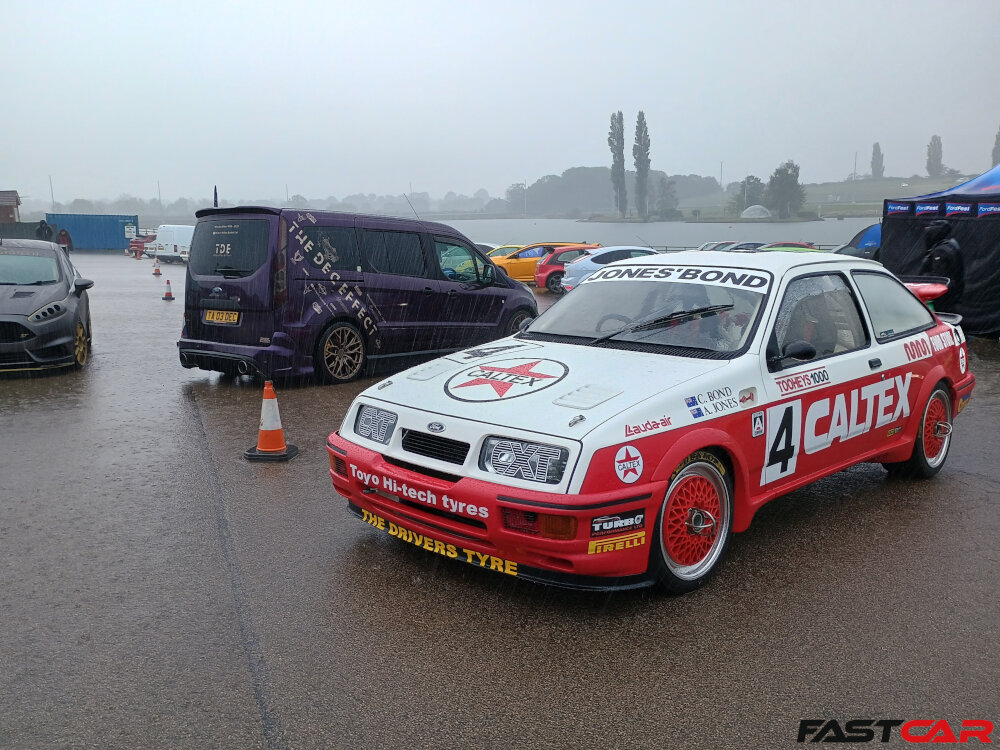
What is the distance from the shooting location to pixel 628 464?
3654 mm

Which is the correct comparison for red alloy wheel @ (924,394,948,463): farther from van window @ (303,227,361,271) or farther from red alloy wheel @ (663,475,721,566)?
van window @ (303,227,361,271)

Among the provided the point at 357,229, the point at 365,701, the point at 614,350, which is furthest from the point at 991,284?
the point at 365,701

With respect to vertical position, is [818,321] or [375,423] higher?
[818,321]

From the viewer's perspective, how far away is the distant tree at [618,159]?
4577 inches

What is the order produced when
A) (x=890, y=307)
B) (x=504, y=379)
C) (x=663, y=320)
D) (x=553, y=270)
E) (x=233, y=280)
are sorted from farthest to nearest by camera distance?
(x=553, y=270)
(x=233, y=280)
(x=890, y=307)
(x=663, y=320)
(x=504, y=379)

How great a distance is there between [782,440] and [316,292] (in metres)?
5.83

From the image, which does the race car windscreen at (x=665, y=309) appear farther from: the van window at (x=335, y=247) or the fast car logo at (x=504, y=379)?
the van window at (x=335, y=247)

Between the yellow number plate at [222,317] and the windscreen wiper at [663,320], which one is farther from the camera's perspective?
the yellow number plate at [222,317]

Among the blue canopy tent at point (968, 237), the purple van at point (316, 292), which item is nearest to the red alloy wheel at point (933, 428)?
the purple van at point (316, 292)

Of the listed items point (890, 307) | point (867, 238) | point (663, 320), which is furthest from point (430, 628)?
point (867, 238)

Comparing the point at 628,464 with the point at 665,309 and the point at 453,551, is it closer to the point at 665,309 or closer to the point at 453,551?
the point at 453,551

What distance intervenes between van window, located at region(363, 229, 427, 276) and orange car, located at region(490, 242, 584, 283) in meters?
17.4

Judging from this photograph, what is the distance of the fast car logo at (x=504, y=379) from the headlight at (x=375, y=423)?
33cm

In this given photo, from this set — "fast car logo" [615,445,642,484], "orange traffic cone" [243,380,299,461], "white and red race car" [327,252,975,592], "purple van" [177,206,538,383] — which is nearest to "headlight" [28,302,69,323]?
"purple van" [177,206,538,383]
